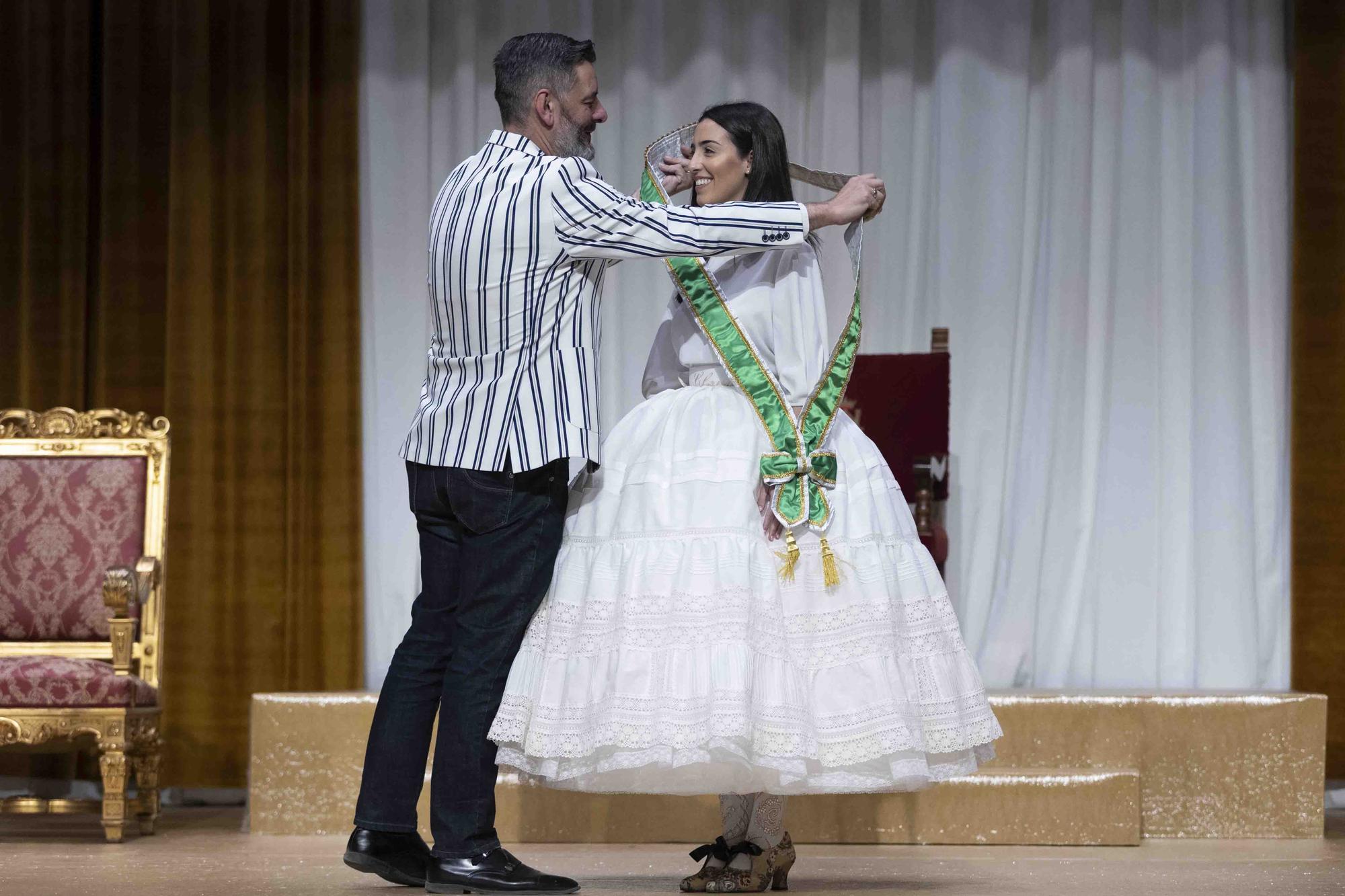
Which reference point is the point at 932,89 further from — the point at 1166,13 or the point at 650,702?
the point at 650,702

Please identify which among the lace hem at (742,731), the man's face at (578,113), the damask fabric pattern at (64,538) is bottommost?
the lace hem at (742,731)

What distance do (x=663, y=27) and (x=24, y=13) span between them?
1.97m

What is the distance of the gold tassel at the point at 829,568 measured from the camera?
237 cm

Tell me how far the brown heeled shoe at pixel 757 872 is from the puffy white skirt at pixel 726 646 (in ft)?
0.80

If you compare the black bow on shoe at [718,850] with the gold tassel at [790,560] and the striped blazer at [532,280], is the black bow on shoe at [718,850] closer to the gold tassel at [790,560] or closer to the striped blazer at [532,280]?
the gold tassel at [790,560]

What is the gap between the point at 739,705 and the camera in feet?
7.34

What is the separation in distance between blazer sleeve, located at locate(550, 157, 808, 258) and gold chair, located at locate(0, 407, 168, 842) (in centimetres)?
187

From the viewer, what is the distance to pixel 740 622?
231 cm

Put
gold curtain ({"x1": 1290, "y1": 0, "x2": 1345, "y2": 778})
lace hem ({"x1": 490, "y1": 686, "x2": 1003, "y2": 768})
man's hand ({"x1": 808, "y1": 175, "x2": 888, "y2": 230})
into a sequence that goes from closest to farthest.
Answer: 1. lace hem ({"x1": 490, "y1": 686, "x2": 1003, "y2": 768})
2. man's hand ({"x1": 808, "y1": 175, "x2": 888, "y2": 230})
3. gold curtain ({"x1": 1290, "y1": 0, "x2": 1345, "y2": 778})

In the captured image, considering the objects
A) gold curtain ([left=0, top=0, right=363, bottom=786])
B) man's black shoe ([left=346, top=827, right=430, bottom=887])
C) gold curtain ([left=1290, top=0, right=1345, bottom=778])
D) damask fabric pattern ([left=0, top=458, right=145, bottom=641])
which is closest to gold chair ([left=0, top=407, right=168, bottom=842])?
damask fabric pattern ([left=0, top=458, right=145, bottom=641])

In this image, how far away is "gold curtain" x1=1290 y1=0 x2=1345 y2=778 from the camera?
4344mm

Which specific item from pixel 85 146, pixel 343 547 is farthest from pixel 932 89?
pixel 85 146

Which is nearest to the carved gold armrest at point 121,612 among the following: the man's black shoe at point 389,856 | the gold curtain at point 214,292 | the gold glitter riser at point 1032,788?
the gold glitter riser at point 1032,788

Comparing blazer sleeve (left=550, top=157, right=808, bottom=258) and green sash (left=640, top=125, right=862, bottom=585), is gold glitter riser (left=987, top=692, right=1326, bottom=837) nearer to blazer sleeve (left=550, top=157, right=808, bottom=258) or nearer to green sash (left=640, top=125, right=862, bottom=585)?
green sash (left=640, top=125, right=862, bottom=585)
